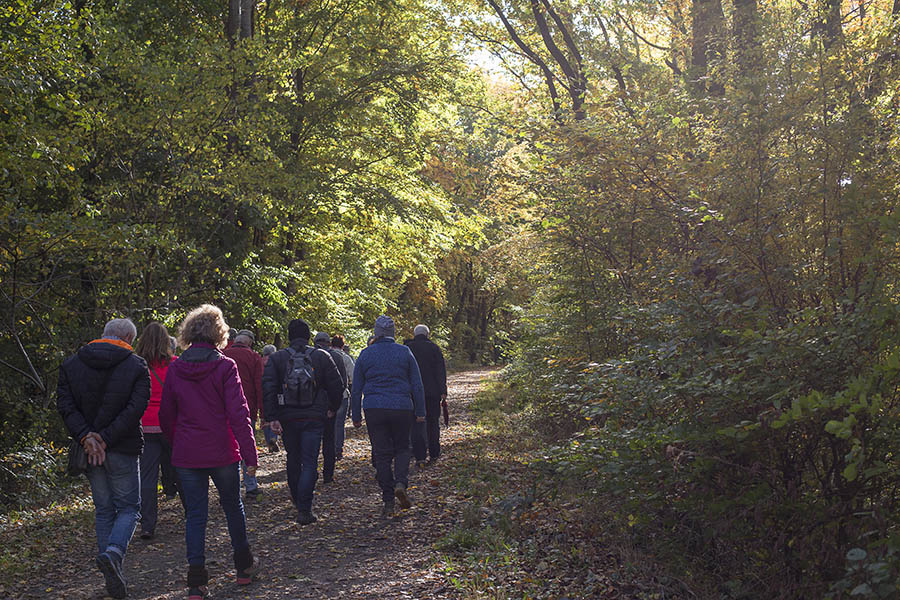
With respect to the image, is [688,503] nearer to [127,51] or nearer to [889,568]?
[889,568]

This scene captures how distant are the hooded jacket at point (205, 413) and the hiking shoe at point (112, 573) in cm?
90

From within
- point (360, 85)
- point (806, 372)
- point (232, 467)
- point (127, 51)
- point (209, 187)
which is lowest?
point (232, 467)

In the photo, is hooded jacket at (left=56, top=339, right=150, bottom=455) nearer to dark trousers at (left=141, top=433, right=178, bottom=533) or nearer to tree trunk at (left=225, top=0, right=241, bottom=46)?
dark trousers at (left=141, top=433, right=178, bottom=533)

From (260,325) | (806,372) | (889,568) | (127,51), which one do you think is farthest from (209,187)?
(889,568)

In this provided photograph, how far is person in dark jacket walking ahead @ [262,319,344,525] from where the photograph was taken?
865 cm

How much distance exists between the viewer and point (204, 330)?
21.1 feet

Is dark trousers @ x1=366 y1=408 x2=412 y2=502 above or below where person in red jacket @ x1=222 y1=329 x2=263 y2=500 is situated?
below

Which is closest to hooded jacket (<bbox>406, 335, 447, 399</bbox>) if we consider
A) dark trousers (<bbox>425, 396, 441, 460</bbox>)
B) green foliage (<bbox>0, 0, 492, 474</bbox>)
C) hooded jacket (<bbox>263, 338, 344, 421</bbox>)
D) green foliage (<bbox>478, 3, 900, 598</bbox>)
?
dark trousers (<bbox>425, 396, 441, 460</bbox>)

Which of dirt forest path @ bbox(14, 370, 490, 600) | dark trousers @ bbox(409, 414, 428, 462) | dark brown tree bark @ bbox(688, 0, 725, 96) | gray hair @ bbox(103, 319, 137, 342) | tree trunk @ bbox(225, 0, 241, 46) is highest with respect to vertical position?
tree trunk @ bbox(225, 0, 241, 46)

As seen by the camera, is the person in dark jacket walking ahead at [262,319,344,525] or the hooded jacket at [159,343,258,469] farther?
the person in dark jacket walking ahead at [262,319,344,525]

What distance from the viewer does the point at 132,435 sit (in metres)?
6.60

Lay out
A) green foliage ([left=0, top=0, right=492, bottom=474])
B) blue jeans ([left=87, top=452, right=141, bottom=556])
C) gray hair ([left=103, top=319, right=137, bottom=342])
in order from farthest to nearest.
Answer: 1. green foliage ([left=0, top=0, right=492, bottom=474])
2. gray hair ([left=103, top=319, right=137, bottom=342])
3. blue jeans ([left=87, top=452, right=141, bottom=556])

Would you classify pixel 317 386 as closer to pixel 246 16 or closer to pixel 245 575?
pixel 245 575

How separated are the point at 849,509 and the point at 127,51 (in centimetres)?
1070
